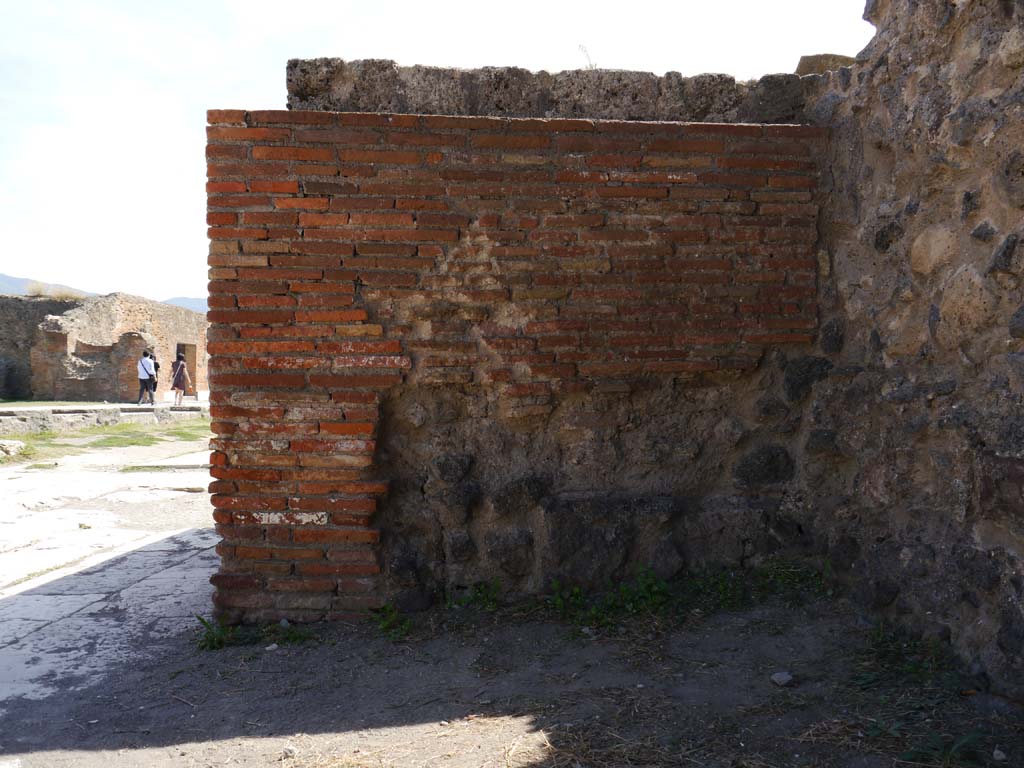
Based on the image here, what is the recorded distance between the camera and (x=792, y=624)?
3.07 metres

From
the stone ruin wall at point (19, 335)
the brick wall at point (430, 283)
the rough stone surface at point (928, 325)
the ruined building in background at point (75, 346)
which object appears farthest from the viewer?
the stone ruin wall at point (19, 335)

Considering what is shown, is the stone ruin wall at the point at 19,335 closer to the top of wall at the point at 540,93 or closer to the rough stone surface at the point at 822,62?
the top of wall at the point at 540,93

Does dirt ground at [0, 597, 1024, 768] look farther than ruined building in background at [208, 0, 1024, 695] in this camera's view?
No

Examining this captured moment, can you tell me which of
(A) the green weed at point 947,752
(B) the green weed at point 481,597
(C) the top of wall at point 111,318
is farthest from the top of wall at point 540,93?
(C) the top of wall at point 111,318

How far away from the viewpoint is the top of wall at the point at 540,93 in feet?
11.9

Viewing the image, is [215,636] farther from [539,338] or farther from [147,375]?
[147,375]

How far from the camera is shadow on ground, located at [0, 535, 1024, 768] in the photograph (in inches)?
90.0

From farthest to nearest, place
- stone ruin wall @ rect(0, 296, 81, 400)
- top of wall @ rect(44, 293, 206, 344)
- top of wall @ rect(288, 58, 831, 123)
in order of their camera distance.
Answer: stone ruin wall @ rect(0, 296, 81, 400) < top of wall @ rect(44, 293, 206, 344) < top of wall @ rect(288, 58, 831, 123)

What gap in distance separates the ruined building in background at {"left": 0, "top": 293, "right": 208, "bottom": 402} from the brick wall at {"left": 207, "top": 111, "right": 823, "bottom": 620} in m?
17.6

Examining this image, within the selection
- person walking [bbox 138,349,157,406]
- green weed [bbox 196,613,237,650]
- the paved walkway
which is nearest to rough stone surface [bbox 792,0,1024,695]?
green weed [bbox 196,613,237,650]

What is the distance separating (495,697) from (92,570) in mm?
3063

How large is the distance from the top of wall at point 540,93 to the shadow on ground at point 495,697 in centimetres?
238

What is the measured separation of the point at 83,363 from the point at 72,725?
1959cm

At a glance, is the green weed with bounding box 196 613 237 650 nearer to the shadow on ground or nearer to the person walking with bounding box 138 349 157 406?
the shadow on ground
